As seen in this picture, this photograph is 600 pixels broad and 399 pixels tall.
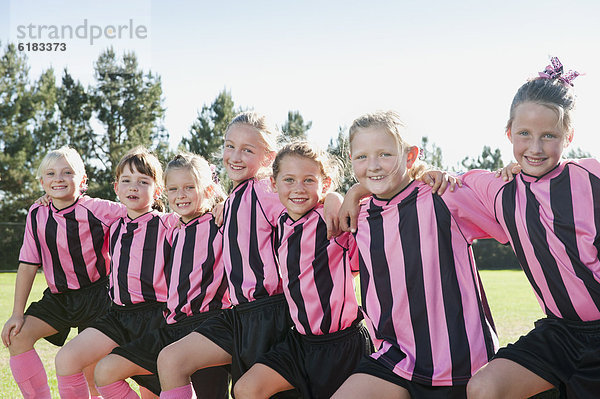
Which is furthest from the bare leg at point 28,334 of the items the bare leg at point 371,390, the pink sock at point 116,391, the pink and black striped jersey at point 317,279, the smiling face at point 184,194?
the bare leg at point 371,390

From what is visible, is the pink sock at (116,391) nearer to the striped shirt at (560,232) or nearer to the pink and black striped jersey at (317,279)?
the pink and black striped jersey at (317,279)

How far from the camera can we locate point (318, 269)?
3.00 meters

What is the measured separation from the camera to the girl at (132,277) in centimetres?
368

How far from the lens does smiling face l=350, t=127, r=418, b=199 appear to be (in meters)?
2.64

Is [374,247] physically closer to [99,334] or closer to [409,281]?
[409,281]

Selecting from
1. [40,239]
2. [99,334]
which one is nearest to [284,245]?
[99,334]

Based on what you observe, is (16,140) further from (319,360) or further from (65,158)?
(319,360)

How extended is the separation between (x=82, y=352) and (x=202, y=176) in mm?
1375

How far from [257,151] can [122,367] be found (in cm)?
157

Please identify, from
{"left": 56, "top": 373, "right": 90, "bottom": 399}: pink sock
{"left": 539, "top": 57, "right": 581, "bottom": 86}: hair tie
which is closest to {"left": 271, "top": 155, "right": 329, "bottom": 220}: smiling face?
{"left": 539, "top": 57, "right": 581, "bottom": 86}: hair tie

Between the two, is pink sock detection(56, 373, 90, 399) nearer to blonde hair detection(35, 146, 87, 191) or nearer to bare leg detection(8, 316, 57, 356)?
bare leg detection(8, 316, 57, 356)

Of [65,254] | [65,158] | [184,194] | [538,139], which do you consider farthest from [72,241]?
[538,139]

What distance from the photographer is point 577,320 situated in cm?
236

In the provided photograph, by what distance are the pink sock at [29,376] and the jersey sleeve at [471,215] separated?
3.29 metres
